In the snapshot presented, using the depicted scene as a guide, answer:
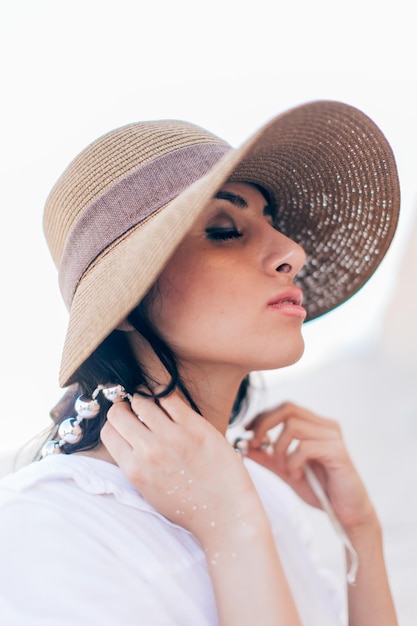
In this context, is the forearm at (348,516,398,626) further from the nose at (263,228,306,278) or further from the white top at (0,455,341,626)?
the nose at (263,228,306,278)

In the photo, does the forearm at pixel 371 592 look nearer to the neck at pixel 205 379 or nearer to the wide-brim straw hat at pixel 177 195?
the neck at pixel 205 379

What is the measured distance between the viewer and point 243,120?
15.2 feet

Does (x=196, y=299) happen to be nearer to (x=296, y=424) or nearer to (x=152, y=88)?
(x=296, y=424)

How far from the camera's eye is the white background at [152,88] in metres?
3.71

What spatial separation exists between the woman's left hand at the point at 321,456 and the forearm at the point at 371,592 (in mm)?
59

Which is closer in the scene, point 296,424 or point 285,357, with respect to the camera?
point 285,357

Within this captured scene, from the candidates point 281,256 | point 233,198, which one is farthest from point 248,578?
point 233,198

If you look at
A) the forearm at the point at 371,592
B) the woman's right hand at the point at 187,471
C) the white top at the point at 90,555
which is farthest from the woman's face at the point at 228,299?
the forearm at the point at 371,592

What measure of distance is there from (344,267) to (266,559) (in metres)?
0.78

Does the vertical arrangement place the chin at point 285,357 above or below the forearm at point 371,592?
above

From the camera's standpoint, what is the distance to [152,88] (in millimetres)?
4379

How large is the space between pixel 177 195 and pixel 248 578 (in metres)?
0.59

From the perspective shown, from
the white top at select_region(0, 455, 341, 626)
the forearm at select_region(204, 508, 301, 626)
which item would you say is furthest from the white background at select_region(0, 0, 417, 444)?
the forearm at select_region(204, 508, 301, 626)

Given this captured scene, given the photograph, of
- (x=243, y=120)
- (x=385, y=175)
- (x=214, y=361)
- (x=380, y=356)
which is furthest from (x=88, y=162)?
(x=380, y=356)
